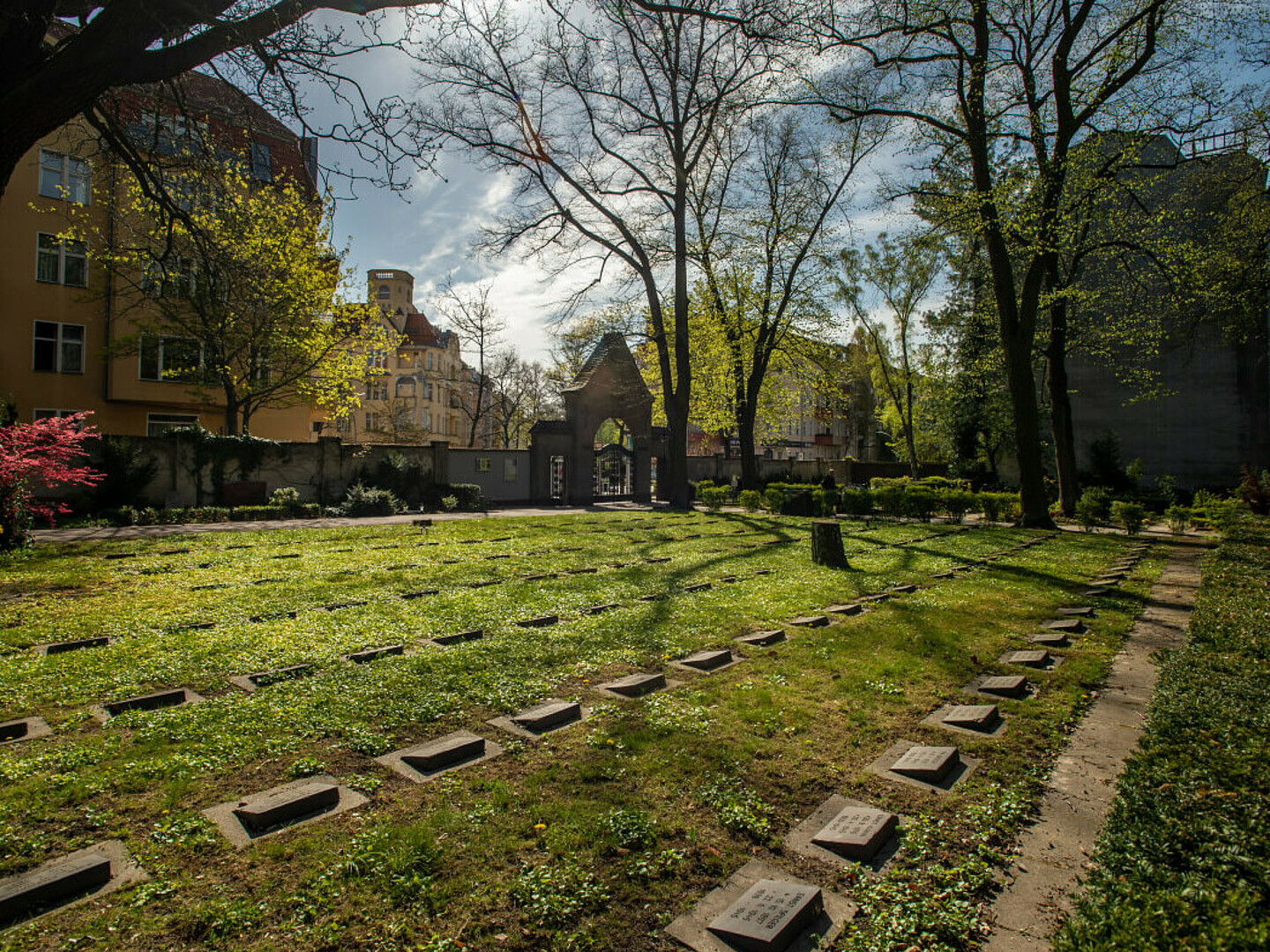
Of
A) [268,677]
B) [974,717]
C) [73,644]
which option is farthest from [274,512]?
[974,717]

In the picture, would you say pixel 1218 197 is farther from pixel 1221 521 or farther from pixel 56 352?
pixel 56 352

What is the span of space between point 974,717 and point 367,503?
68.2 feet

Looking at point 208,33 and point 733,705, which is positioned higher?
point 208,33

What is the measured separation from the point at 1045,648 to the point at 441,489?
22605mm

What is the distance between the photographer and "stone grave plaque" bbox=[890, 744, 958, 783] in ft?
10.8

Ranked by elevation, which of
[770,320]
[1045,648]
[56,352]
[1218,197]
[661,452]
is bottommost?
[1045,648]

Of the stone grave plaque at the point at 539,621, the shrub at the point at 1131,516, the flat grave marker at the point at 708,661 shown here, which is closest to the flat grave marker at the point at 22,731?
the stone grave plaque at the point at 539,621

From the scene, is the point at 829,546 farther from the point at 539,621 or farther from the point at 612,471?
the point at 612,471

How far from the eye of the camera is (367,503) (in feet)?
70.8

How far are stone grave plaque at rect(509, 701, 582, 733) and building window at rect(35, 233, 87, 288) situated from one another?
95.9 feet

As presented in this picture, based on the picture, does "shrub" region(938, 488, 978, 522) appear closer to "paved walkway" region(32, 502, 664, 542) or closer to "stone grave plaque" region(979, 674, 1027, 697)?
"paved walkway" region(32, 502, 664, 542)

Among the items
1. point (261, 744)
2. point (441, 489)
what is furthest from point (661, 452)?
point (261, 744)

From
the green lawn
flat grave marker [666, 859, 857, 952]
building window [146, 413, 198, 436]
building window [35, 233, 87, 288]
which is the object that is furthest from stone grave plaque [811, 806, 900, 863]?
building window [35, 233, 87, 288]

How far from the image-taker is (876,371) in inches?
1751
